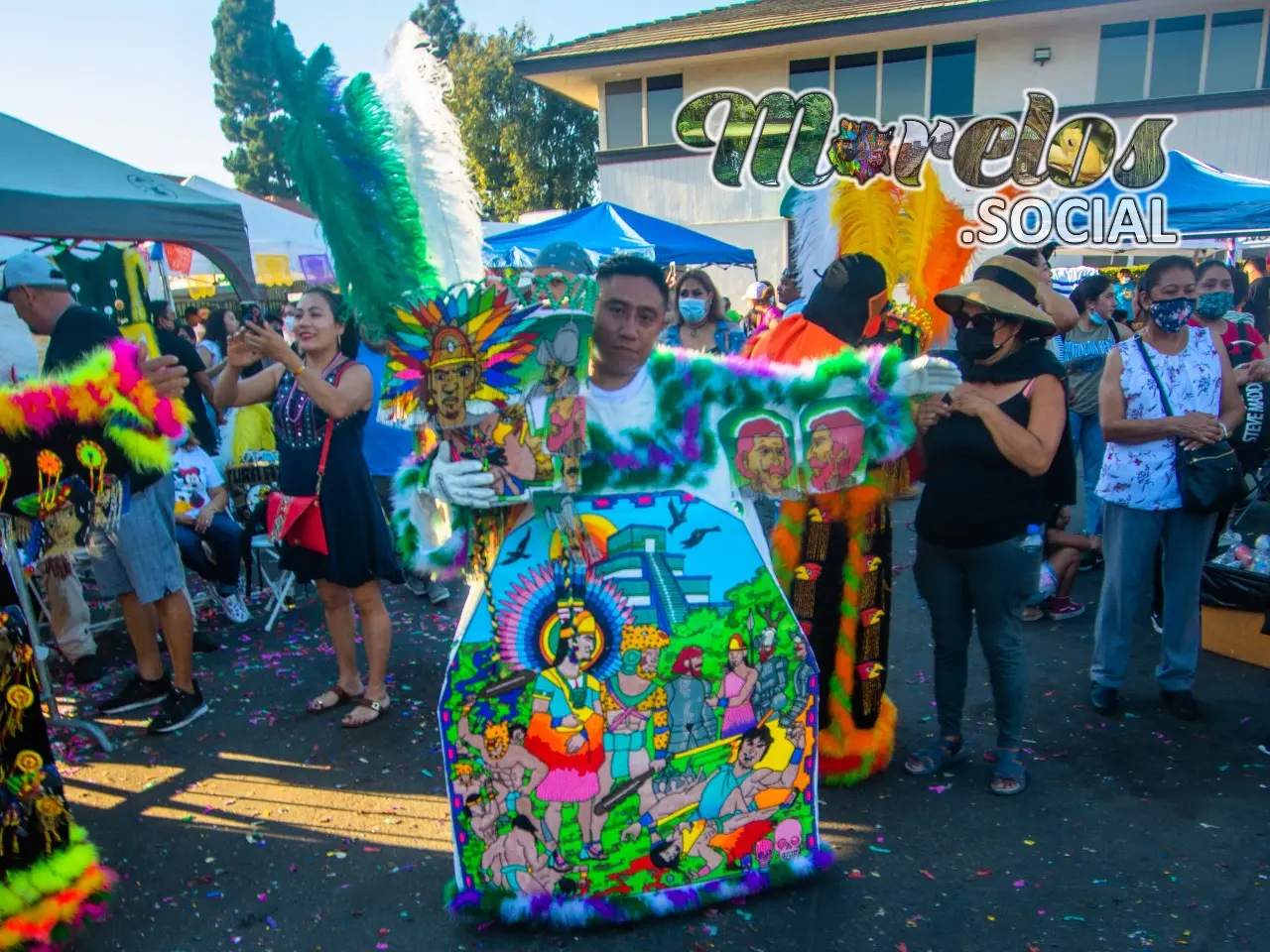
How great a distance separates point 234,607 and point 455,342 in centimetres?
390

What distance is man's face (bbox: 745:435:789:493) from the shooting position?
2.48 m

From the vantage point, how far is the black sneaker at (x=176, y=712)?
3.88 metres

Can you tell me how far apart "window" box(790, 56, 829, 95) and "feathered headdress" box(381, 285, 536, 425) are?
16.2 m

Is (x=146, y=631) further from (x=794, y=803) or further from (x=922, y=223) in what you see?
(x=922, y=223)

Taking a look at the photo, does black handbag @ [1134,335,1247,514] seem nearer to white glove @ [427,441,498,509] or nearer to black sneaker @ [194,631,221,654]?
white glove @ [427,441,498,509]

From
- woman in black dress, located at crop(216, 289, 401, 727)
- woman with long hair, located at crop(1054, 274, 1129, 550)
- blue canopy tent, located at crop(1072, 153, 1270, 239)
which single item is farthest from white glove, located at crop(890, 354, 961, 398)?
blue canopy tent, located at crop(1072, 153, 1270, 239)

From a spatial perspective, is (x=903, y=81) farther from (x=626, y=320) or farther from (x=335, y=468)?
(x=626, y=320)

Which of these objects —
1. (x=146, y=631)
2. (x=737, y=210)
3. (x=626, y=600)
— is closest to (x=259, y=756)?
(x=146, y=631)

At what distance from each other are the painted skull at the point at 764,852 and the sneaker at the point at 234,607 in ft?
12.9

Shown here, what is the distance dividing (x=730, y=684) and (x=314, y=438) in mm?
2160

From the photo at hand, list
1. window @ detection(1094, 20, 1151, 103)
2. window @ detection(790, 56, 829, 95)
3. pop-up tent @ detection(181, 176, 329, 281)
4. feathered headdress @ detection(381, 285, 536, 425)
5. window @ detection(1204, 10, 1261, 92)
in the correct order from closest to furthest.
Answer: feathered headdress @ detection(381, 285, 536, 425), pop-up tent @ detection(181, 176, 329, 281), window @ detection(1204, 10, 1261, 92), window @ detection(1094, 20, 1151, 103), window @ detection(790, 56, 829, 95)

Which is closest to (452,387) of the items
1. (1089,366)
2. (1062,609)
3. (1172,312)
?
(1172,312)

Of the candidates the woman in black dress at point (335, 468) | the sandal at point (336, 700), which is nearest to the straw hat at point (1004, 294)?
the woman in black dress at point (335, 468)

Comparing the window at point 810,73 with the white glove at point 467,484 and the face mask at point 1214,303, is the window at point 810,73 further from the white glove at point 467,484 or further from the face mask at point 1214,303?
the white glove at point 467,484
